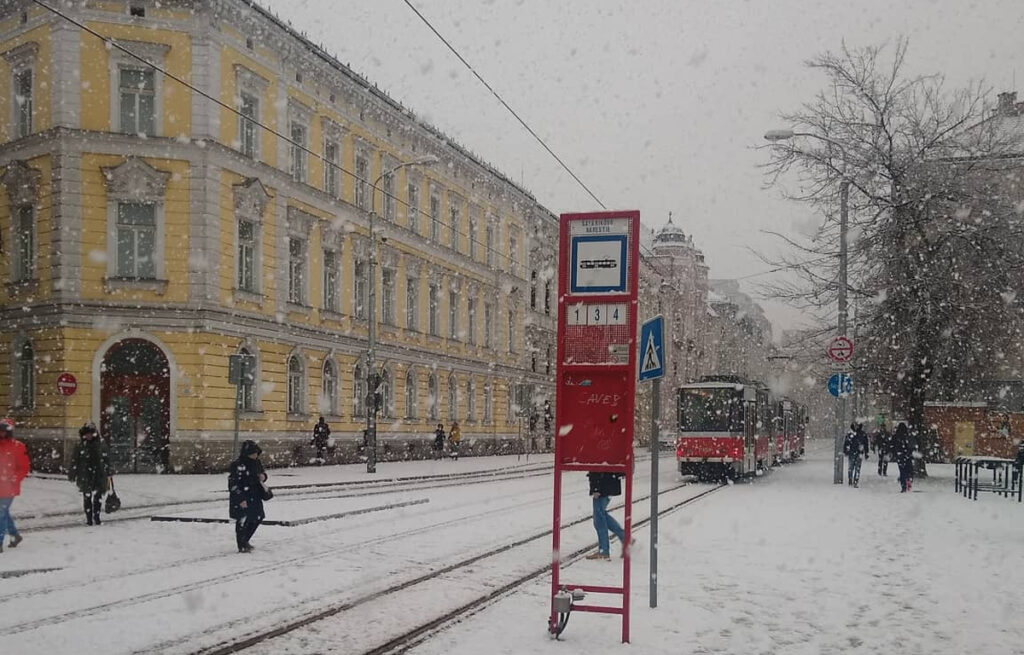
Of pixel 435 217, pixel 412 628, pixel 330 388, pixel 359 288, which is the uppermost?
pixel 435 217

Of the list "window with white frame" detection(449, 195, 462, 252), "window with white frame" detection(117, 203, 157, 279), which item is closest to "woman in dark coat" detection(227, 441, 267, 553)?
"window with white frame" detection(117, 203, 157, 279)

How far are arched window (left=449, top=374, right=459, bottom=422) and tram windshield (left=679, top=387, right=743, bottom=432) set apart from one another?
1717 cm

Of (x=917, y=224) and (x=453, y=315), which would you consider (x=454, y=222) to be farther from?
(x=917, y=224)

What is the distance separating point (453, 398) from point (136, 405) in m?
19.5

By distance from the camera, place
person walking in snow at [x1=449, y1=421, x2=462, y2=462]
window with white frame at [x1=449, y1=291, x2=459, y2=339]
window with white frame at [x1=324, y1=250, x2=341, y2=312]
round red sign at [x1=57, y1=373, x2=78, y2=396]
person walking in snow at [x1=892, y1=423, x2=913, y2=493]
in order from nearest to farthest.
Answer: person walking in snow at [x1=892, y1=423, x2=913, y2=493]
round red sign at [x1=57, y1=373, x2=78, y2=396]
window with white frame at [x1=324, y1=250, x2=341, y2=312]
person walking in snow at [x1=449, y1=421, x2=462, y2=462]
window with white frame at [x1=449, y1=291, x2=459, y2=339]

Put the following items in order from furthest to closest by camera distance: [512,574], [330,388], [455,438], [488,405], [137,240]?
1. [488,405]
2. [455,438]
3. [330,388]
4. [137,240]
5. [512,574]

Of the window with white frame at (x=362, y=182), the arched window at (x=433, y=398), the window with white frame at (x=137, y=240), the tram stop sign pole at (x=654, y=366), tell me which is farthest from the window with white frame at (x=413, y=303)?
the tram stop sign pole at (x=654, y=366)

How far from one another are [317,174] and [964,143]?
20595 mm

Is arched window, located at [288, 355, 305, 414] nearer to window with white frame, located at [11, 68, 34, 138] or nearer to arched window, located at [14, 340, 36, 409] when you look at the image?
arched window, located at [14, 340, 36, 409]

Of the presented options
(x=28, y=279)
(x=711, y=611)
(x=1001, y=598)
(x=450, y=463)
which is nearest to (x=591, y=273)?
(x=711, y=611)

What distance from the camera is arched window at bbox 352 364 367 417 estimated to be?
116ft

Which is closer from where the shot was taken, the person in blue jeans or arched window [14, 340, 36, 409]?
the person in blue jeans

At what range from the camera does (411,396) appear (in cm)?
4075

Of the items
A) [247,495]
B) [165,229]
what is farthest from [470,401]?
[247,495]
